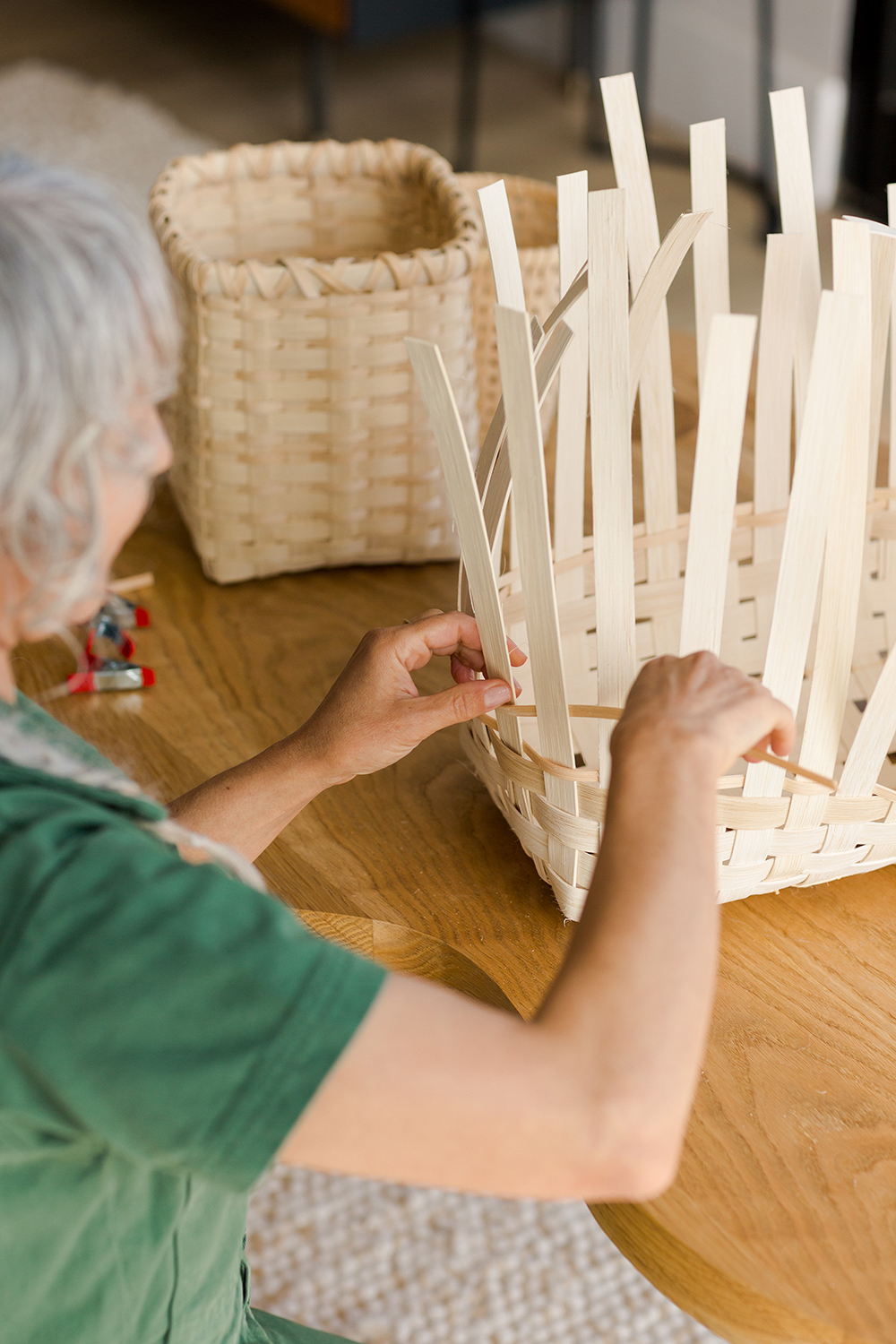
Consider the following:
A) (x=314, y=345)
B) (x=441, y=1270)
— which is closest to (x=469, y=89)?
(x=314, y=345)

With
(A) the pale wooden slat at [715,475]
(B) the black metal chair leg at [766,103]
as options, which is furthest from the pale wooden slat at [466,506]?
(B) the black metal chair leg at [766,103]

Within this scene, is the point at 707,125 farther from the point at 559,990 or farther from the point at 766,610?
the point at 559,990

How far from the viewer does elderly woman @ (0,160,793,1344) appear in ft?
1.39

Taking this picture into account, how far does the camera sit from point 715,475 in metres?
0.60

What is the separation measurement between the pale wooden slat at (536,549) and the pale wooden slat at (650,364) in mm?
272

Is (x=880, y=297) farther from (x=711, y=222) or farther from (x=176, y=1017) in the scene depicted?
(x=176, y=1017)

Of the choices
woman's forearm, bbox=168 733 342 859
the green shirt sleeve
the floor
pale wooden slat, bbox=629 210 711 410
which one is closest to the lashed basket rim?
pale wooden slat, bbox=629 210 711 410

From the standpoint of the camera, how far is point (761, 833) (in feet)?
2.21

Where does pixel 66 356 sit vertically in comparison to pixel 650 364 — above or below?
above

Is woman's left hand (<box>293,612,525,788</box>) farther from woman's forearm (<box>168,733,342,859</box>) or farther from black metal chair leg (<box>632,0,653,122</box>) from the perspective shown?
black metal chair leg (<box>632,0,653,122</box>)

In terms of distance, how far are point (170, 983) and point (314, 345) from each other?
0.63 metres

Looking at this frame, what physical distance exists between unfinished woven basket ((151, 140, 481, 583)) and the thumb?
34cm

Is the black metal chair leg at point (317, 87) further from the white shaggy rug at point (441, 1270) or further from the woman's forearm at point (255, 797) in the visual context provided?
the woman's forearm at point (255, 797)

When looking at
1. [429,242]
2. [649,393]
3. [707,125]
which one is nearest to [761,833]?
[649,393]
